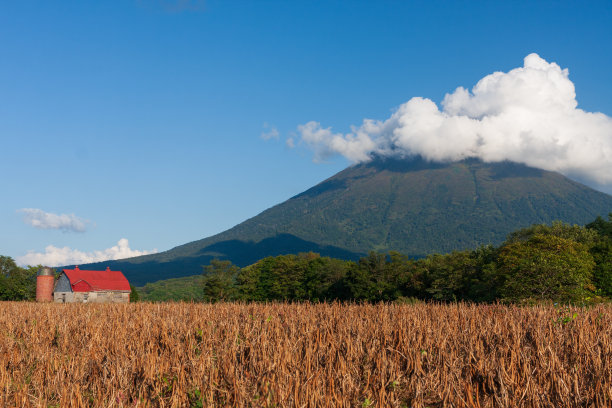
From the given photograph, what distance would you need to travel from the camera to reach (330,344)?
977 cm

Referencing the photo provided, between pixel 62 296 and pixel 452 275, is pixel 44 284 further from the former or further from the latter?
pixel 452 275

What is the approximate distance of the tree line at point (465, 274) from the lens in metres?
42.0

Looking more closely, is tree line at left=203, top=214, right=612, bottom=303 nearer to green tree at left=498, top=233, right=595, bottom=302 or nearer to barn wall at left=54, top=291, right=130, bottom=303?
green tree at left=498, top=233, right=595, bottom=302

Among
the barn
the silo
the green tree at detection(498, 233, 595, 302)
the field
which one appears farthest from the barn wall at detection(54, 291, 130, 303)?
the field

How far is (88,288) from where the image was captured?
7925 centimetres

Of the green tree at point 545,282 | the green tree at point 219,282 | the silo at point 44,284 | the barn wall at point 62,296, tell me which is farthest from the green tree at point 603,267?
the silo at point 44,284

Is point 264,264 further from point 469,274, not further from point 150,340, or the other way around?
point 150,340

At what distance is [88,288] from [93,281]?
5.79 ft

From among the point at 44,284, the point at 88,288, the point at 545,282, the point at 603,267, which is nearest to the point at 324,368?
the point at 545,282

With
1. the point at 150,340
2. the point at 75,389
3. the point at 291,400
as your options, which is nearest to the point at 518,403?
the point at 291,400

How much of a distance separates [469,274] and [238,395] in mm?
76012

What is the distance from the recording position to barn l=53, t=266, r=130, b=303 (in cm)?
7856

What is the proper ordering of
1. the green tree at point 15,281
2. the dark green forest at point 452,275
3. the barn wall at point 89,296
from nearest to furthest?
the dark green forest at point 452,275
the barn wall at point 89,296
the green tree at point 15,281

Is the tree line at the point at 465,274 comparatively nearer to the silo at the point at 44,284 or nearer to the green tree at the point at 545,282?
the green tree at the point at 545,282
